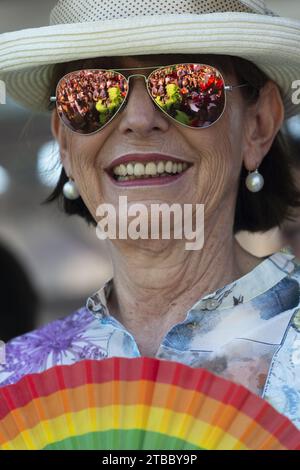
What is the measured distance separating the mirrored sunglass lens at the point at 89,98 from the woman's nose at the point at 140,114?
0.07 ft

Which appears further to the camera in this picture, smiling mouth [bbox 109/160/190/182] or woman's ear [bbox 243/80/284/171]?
woman's ear [bbox 243/80/284/171]

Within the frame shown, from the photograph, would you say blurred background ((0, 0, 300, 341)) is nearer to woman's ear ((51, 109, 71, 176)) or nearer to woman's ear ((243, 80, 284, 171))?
woman's ear ((51, 109, 71, 176))

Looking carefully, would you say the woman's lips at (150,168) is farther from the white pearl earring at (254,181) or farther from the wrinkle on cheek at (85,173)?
the white pearl earring at (254,181)

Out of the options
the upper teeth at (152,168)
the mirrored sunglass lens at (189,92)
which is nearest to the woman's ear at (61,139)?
the upper teeth at (152,168)

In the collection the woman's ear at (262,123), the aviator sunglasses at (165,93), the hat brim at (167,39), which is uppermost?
the hat brim at (167,39)

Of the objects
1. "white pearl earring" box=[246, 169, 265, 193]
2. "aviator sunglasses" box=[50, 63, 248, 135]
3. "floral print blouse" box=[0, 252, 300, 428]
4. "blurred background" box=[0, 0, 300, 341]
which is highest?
"aviator sunglasses" box=[50, 63, 248, 135]

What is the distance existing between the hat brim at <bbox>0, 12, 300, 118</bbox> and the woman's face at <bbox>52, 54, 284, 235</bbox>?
0.08 m

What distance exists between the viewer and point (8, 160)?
13.1 ft

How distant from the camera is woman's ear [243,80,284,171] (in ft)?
7.15

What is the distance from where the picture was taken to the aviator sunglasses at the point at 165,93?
6.41ft

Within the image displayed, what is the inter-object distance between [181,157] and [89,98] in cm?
25

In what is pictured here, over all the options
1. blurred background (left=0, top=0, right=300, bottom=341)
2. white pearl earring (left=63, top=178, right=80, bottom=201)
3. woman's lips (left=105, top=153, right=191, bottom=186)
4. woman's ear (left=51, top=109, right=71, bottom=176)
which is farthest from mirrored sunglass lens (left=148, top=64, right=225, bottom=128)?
blurred background (left=0, top=0, right=300, bottom=341)

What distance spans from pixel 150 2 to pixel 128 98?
225 millimetres

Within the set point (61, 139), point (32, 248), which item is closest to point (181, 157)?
point (61, 139)
